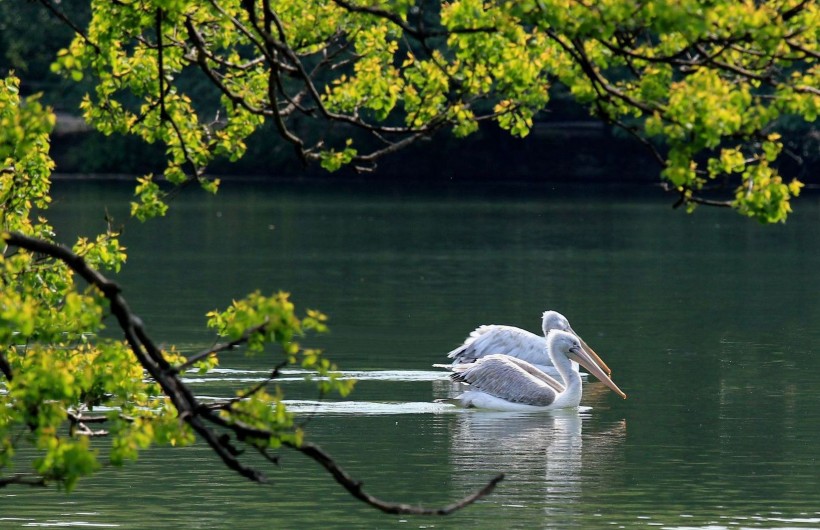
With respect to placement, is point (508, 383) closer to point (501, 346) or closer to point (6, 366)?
point (501, 346)

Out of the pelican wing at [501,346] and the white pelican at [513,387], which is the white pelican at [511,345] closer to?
the pelican wing at [501,346]

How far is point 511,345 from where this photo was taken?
73.1 ft

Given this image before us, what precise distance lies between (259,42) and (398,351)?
13537 millimetres

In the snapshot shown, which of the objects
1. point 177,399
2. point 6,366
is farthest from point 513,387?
point 177,399

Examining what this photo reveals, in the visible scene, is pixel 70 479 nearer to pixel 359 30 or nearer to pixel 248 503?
pixel 359 30

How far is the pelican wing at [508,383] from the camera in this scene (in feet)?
65.9

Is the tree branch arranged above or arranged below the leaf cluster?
below

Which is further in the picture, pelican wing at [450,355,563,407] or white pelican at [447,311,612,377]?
white pelican at [447,311,612,377]

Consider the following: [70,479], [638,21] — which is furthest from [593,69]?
[70,479]

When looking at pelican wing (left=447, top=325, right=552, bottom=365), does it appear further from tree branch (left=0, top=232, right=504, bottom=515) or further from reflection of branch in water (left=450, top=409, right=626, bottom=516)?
tree branch (left=0, top=232, right=504, bottom=515)

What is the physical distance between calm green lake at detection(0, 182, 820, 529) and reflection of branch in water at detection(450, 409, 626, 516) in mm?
41

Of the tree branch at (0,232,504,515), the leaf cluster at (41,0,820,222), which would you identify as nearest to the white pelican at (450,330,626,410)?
the leaf cluster at (41,0,820,222)

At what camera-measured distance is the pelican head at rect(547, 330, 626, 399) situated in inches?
818

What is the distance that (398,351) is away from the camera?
23.8 metres
